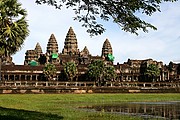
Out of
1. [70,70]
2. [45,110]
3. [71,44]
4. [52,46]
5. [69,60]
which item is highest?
[71,44]

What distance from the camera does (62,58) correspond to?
129750 mm

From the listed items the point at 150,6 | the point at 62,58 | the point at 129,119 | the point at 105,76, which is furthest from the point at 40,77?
the point at 150,6

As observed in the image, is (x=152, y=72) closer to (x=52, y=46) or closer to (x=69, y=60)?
(x=69, y=60)

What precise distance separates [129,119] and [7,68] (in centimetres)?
8227

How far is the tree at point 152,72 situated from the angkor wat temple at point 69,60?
12.4ft

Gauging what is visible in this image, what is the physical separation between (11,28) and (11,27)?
10.1 inches

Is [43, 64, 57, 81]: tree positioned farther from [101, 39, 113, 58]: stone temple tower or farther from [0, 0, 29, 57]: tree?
[0, 0, 29, 57]: tree

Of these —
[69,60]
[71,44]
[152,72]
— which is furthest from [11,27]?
[71,44]

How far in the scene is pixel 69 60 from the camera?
128 meters

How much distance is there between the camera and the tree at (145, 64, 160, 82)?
106m

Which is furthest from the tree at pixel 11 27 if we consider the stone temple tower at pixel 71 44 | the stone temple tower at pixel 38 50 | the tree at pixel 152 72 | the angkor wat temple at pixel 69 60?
the stone temple tower at pixel 38 50

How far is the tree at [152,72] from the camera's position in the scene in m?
106

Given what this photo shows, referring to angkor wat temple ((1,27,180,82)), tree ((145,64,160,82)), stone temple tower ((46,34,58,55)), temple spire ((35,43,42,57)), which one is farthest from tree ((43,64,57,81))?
temple spire ((35,43,42,57))

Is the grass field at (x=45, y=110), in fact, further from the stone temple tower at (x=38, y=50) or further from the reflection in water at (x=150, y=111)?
the stone temple tower at (x=38, y=50)
